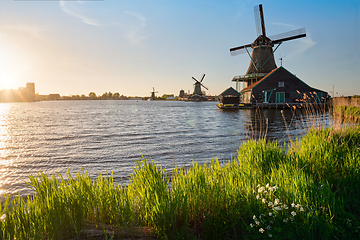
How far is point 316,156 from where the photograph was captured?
16.4ft

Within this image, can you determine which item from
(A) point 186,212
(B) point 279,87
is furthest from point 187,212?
(B) point 279,87

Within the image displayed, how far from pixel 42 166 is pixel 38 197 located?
21.9 feet

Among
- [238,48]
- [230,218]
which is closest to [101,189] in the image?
[230,218]

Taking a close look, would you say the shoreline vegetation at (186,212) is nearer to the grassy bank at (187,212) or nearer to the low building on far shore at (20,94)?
the grassy bank at (187,212)

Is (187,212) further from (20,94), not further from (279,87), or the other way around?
(20,94)

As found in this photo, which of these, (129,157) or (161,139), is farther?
(161,139)

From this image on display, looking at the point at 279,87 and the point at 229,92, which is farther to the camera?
the point at 229,92

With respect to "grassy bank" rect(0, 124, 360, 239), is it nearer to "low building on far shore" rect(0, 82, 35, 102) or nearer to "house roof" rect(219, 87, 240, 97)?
"house roof" rect(219, 87, 240, 97)

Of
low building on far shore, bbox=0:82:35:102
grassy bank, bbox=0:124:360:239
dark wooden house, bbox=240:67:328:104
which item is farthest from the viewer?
low building on far shore, bbox=0:82:35:102

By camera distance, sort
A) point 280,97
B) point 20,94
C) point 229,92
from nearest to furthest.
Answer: point 280,97 < point 229,92 < point 20,94

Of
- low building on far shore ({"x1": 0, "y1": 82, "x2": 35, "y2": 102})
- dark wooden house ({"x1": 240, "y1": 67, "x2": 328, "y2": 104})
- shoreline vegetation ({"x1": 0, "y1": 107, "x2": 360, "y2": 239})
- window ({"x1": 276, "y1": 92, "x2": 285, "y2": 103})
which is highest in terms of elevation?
low building on far shore ({"x1": 0, "y1": 82, "x2": 35, "y2": 102})

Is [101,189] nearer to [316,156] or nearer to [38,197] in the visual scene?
[38,197]

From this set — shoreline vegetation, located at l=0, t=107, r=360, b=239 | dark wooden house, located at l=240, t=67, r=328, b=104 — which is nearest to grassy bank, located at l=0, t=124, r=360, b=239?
shoreline vegetation, located at l=0, t=107, r=360, b=239

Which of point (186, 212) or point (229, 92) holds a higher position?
point (229, 92)
